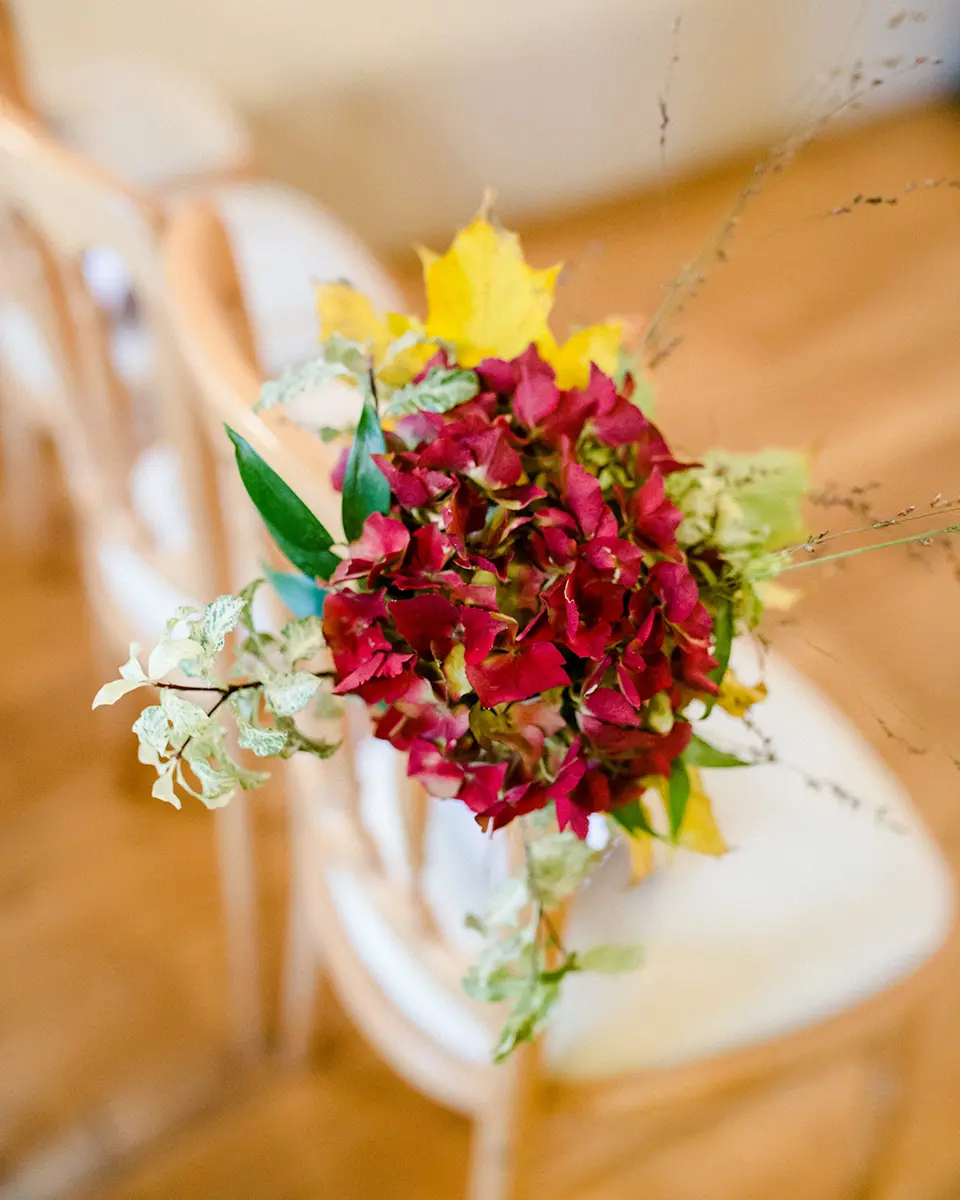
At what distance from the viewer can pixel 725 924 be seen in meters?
0.80

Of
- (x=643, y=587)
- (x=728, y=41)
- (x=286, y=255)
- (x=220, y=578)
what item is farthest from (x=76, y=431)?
(x=728, y=41)

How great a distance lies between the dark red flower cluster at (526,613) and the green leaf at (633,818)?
3cm


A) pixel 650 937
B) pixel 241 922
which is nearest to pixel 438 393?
pixel 650 937

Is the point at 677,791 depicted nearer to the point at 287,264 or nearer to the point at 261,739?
the point at 261,739

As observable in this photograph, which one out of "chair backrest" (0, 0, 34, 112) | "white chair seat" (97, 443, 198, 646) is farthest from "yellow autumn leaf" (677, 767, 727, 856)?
"chair backrest" (0, 0, 34, 112)

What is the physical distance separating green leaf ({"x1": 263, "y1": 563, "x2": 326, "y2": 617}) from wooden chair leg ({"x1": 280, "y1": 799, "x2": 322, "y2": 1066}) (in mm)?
435

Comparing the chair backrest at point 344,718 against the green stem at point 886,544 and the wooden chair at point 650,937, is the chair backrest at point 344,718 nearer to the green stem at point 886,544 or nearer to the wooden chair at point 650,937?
the wooden chair at point 650,937

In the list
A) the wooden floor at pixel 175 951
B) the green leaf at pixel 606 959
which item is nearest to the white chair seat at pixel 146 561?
the wooden floor at pixel 175 951

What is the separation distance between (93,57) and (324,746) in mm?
2214

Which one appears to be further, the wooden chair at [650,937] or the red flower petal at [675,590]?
the wooden chair at [650,937]

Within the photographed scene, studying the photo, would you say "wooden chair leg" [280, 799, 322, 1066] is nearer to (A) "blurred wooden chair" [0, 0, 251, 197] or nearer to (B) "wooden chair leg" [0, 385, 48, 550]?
(B) "wooden chair leg" [0, 385, 48, 550]

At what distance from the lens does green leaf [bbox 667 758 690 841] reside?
1.54 ft

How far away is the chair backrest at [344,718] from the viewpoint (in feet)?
1.74

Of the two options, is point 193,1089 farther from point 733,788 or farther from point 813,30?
point 813,30
